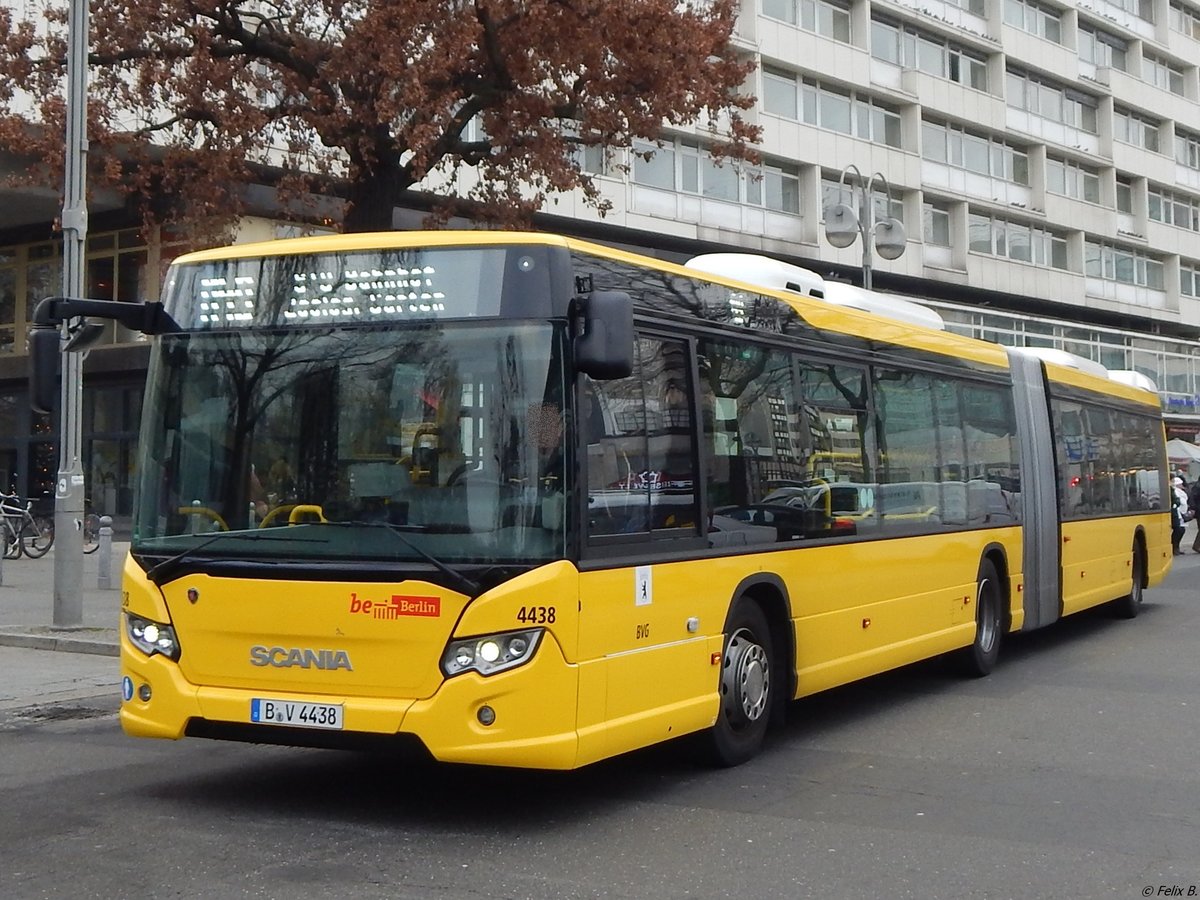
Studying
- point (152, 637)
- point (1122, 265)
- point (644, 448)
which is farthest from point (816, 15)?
point (152, 637)

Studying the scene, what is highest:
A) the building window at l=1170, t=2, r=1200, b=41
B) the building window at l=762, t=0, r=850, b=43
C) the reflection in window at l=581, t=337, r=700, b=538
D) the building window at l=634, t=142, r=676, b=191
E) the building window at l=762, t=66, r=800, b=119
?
the building window at l=1170, t=2, r=1200, b=41

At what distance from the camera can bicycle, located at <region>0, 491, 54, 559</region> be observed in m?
26.2

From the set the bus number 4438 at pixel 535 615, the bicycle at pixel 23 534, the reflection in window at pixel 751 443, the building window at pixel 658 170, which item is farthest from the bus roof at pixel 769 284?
the building window at pixel 658 170

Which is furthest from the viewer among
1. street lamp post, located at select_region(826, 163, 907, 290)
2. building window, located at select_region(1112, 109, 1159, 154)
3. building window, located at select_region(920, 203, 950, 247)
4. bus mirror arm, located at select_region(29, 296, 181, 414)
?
building window, located at select_region(1112, 109, 1159, 154)

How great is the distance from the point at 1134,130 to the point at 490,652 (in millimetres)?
55205

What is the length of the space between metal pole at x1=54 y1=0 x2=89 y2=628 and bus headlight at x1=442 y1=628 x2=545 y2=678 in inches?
343

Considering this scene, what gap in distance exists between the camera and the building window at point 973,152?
45.8 metres

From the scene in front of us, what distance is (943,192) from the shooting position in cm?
4569

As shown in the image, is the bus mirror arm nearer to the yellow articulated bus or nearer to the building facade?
the yellow articulated bus

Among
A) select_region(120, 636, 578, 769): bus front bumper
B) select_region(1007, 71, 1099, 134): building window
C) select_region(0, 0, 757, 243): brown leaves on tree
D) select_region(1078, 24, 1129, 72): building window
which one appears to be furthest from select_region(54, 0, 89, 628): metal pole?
select_region(1078, 24, 1129, 72): building window


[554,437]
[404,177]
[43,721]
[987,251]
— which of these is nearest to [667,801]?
[554,437]

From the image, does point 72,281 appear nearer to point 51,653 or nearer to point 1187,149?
point 51,653

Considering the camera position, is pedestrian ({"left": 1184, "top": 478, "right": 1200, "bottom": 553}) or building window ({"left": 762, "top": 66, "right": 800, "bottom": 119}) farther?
building window ({"left": 762, "top": 66, "right": 800, "bottom": 119})

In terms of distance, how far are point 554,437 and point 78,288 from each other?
354 inches
